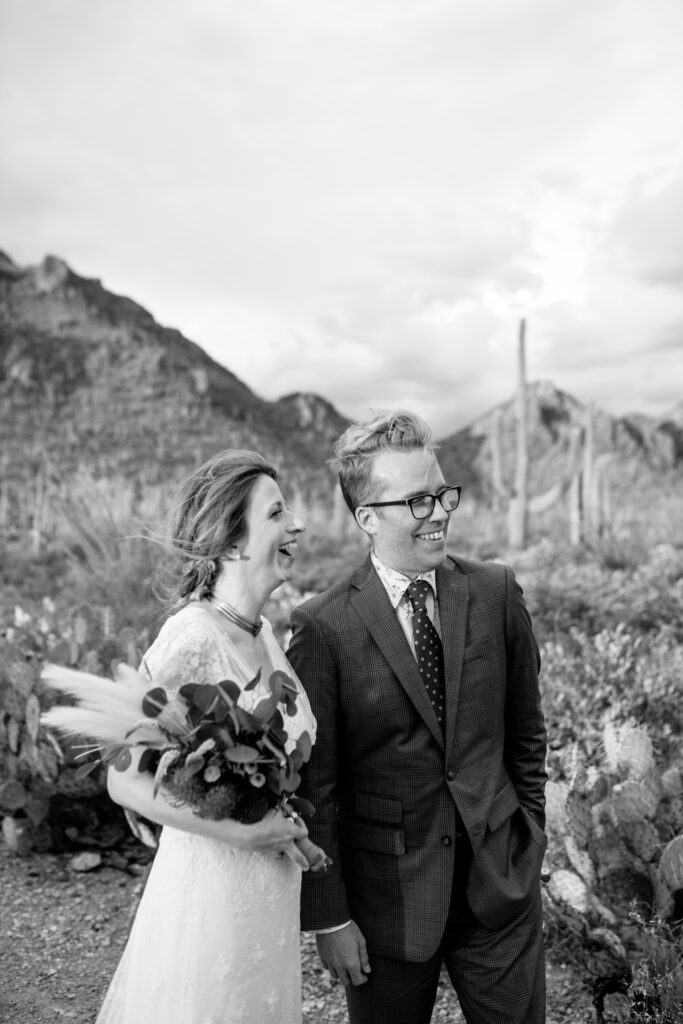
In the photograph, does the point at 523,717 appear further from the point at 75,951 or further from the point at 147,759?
the point at 75,951

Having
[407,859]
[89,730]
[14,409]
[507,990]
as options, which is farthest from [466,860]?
[14,409]

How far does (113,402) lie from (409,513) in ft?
379

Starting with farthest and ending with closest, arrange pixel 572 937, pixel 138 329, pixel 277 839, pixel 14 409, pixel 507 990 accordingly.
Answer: pixel 138 329, pixel 14 409, pixel 572 937, pixel 507 990, pixel 277 839

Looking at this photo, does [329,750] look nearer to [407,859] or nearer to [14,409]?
[407,859]

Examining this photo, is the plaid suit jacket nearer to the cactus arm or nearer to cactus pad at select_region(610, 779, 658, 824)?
the cactus arm

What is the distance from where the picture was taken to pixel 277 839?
1.83 metres

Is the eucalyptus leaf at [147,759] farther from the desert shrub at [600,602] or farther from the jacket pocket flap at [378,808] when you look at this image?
the desert shrub at [600,602]

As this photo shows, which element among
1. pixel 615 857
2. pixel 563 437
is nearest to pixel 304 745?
pixel 615 857

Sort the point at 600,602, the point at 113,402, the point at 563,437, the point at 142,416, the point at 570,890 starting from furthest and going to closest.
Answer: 1. the point at 563,437
2. the point at 113,402
3. the point at 142,416
4. the point at 600,602
5. the point at 570,890

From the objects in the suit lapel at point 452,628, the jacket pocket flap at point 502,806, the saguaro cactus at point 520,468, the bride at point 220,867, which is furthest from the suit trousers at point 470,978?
the saguaro cactus at point 520,468

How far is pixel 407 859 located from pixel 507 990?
427 millimetres

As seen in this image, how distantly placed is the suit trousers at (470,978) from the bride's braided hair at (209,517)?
1.01 m

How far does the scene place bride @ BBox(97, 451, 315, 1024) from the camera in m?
1.88

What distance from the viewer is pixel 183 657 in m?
1.96
